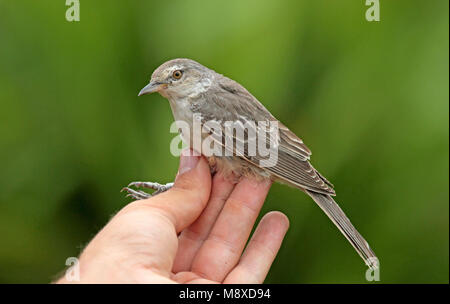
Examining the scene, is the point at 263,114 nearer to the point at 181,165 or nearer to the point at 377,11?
the point at 181,165

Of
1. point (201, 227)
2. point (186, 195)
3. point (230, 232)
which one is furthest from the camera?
point (201, 227)

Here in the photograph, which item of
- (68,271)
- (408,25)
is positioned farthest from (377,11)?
(68,271)

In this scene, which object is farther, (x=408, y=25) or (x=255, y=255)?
(x=408, y=25)

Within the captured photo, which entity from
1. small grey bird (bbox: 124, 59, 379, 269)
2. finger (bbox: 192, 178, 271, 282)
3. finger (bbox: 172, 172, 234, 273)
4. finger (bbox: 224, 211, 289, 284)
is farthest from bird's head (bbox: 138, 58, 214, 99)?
finger (bbox: 224, 211, 289, 284)

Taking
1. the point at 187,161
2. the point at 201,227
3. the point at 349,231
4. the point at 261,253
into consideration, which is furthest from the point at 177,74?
the point at 349,231

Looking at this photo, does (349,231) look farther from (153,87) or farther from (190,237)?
(153,87)
